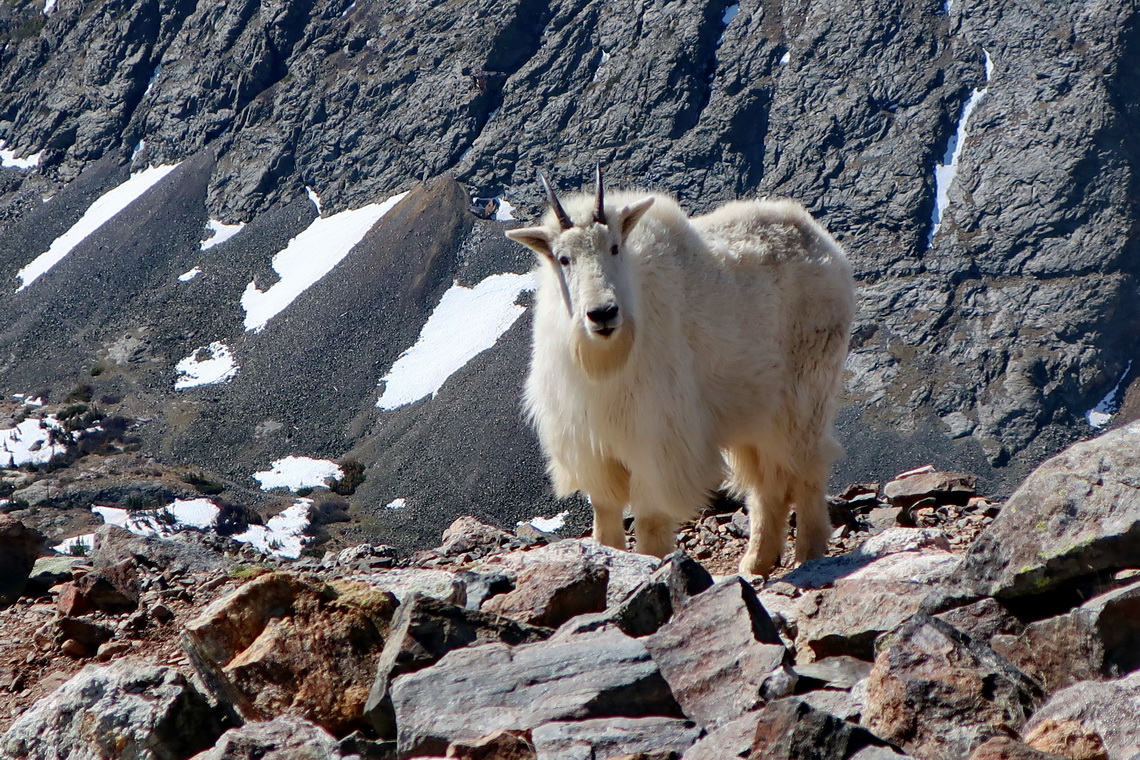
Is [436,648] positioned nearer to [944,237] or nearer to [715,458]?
[715,458]

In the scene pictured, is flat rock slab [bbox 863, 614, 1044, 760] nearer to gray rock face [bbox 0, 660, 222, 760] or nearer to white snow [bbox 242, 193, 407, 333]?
gray rock face [bbox 0, 660, 222, 760]

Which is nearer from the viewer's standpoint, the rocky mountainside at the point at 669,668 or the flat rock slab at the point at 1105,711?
the flat rock slab at the point at 1105,711

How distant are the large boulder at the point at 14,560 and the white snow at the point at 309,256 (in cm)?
6054

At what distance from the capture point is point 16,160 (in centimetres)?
8288

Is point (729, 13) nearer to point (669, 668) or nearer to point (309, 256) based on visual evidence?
point (309, 256)

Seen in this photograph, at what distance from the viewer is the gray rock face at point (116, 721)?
3658 mm

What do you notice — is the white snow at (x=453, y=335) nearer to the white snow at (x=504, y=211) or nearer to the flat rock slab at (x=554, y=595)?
the white snow at (x=504, y=211)

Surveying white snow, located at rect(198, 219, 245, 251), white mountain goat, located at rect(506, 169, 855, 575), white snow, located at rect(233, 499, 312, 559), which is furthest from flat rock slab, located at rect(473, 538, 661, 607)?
white snow, located at rect(198, 219, 245, 251)

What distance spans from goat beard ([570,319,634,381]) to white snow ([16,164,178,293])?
72148 millimetres

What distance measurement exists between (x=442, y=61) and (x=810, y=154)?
1150 inches

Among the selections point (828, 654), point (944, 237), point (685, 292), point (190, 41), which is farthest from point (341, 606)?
point (190, 41)

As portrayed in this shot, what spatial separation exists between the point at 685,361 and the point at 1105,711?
3.81 metres

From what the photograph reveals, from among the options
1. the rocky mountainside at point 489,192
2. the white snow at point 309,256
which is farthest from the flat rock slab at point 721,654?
the white snow at point 309,256

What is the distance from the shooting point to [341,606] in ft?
13.5
